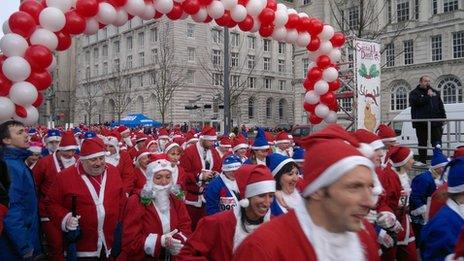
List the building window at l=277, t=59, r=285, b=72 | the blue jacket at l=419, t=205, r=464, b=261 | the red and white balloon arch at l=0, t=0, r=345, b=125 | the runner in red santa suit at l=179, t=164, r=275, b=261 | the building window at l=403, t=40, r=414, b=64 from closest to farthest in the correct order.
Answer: the blue jacket at l=419, t=205, r=464, b=261 → the runner in red santa suit at l=179, t=164, r=275, b=261 → the red and white balloon arch at l=0, t=0, r=345, b=125 → the building window at l=403, t=40, r=414, b=64 → the building window at l=277, t=59, r=285, b=72

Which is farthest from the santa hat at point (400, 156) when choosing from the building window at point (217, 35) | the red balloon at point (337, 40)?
the building window at point (217, 35)

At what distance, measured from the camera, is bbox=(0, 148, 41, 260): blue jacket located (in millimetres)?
Result: 4418

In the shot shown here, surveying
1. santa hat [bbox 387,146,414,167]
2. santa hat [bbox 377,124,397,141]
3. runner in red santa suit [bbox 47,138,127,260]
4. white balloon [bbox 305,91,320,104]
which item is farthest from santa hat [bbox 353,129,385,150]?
white balloon [bbox 305,91,320,104]

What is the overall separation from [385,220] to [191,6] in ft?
18.7

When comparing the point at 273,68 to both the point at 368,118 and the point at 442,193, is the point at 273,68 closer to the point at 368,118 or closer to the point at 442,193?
the point at 368,118

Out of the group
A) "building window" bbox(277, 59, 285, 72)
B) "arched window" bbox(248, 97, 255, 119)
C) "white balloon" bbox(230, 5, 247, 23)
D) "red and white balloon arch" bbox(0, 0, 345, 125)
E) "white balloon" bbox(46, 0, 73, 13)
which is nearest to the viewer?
"red and white balloon arch" bbox(0, 0, 345, 125)

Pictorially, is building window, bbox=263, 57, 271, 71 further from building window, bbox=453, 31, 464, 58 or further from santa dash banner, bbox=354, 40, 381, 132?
santa dash banner, bbox=354, 40, 381, 132

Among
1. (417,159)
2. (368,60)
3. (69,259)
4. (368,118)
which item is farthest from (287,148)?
(69,259)

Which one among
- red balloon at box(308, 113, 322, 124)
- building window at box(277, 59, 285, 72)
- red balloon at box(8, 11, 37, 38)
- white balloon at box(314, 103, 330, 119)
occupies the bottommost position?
red balloon at box(308, 113, 322, 124)

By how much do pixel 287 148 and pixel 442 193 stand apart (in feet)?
22.4

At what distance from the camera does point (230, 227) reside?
143 inches

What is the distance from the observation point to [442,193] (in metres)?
3.67

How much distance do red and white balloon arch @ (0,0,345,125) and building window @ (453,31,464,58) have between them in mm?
32381

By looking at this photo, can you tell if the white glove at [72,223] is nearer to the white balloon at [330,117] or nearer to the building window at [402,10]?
the white balloon at [330,117]
